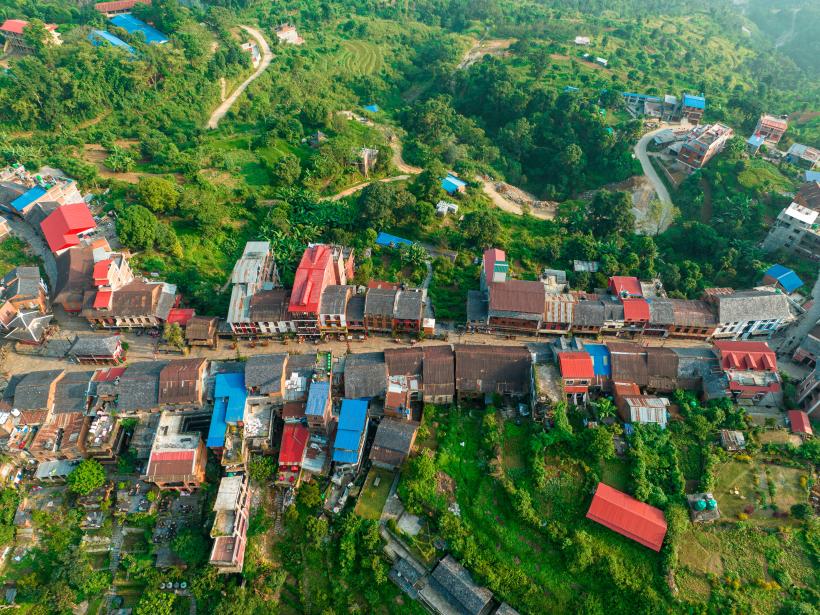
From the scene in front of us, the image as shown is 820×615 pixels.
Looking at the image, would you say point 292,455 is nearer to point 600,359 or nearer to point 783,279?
point 600,359

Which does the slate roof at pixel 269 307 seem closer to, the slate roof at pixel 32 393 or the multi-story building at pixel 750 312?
the slate roof at pixel 32 393

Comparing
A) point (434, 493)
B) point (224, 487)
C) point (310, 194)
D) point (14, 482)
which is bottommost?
point (14, 482)

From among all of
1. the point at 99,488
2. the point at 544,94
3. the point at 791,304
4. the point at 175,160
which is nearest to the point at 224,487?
the point at 99,488

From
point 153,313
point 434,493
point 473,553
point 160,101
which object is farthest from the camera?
point 160,101

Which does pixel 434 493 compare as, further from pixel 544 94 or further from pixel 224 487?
pixel 544 94

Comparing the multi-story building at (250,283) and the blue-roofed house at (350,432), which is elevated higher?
the multi-story building at (250,283)

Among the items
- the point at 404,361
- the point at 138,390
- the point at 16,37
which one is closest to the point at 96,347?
the point at 138,390

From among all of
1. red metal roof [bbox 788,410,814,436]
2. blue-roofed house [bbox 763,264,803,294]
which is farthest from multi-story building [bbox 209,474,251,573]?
blue-roofed house [bbox 763,264,803,294]

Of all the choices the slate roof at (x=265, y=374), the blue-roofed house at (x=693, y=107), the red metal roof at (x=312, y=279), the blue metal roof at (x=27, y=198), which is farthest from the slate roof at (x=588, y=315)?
the blue metal roof at (x=27, y=198)
